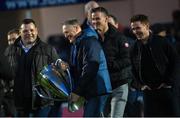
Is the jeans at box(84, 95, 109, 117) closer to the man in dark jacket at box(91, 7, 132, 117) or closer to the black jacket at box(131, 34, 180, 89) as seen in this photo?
the man in dark jacket at box(91, 7, 132, 117)

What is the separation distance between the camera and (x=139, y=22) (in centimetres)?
669

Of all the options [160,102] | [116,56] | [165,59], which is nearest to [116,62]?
[116,56]

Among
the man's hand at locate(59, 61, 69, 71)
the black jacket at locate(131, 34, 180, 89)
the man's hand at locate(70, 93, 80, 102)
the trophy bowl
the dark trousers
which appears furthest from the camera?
the dark trousers

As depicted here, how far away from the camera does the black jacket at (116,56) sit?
22.4 feet

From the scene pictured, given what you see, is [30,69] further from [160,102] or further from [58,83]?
[160,102]

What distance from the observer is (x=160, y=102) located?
6793 millimetres

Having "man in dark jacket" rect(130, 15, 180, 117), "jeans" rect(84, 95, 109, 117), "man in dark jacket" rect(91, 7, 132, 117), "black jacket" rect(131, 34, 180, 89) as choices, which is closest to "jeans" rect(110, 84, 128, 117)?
"man in dark jacket" rect(91, 7, 132, 117)

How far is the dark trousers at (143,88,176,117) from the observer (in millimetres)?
6754

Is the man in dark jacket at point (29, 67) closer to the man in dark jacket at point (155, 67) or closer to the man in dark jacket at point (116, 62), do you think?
the man in dark jacket at point (116, 62)

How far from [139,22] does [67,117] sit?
3596 millimetres

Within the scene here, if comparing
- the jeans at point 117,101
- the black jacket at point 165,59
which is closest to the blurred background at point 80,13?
the jeans at point 117,101

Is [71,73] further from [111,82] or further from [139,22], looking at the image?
[139,22]

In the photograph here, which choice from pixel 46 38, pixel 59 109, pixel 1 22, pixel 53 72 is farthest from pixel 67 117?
pixel 46 38

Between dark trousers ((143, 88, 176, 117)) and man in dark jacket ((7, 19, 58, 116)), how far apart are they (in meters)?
1.21
